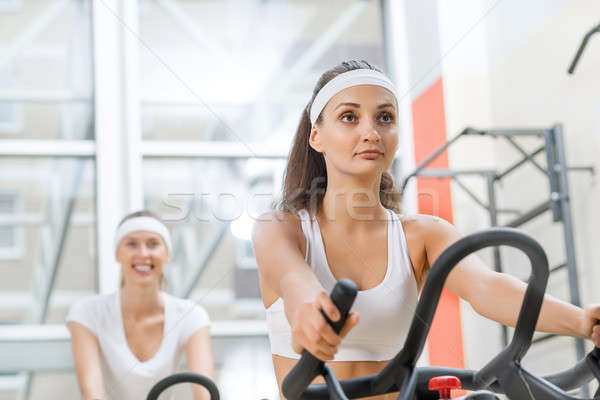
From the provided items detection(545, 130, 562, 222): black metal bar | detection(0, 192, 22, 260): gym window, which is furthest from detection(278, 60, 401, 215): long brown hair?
detection(0, 192, 22, 260): gym window

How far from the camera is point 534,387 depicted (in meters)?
0.23

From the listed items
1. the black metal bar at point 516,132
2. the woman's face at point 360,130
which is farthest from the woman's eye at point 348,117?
the black metal bar at point 516,132

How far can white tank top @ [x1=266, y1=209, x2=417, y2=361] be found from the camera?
0.97ft

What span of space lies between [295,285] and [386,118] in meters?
0.12

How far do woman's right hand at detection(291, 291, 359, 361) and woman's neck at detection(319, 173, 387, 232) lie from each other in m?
0.14

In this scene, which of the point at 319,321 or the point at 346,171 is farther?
the point at 346,171

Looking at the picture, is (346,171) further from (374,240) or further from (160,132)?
(160,132)

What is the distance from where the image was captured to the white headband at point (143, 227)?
0.47m

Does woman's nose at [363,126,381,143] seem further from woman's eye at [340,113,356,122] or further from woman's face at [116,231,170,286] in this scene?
woman's face at [116,231,170,286]

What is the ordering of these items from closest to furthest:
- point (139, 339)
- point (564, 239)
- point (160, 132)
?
1. point (139, 339)
2. point (564, 239)
3. point (160, 132)

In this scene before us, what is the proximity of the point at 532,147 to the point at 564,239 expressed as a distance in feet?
0.87

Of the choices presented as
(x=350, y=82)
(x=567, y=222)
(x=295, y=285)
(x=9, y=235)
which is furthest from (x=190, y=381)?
(x=9, y=235)

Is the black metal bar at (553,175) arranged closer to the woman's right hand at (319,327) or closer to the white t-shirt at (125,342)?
the white t-shirt at (125,342)

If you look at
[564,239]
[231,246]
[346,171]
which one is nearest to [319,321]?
[346,171]
